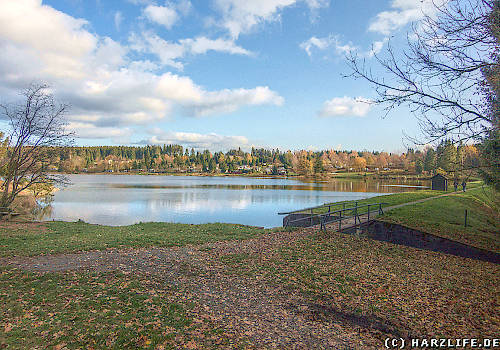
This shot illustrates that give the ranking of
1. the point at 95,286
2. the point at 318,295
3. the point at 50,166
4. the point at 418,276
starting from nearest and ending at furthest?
the point at 95,286 → the point at 318,295 → the point at 418,276 → the point at 50,166

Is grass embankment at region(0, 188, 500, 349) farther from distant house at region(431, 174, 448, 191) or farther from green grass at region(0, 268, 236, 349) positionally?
distant house at region(431, 174, 448, 191)

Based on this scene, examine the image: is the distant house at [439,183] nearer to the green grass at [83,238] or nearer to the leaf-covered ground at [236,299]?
the leaf-covered ground at [236,299]

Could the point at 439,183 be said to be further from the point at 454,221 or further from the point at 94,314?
the point at 94,314

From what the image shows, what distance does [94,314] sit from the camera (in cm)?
624

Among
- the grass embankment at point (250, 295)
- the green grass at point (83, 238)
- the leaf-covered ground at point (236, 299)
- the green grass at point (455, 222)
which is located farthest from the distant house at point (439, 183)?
the green grass at point (83, 238)

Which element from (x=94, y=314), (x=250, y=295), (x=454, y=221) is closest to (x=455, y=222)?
(x=454, y=221)

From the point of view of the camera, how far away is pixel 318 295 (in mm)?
8273

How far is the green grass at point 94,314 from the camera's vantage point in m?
5.36

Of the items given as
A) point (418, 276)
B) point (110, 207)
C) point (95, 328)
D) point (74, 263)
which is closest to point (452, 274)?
point (418, 276)

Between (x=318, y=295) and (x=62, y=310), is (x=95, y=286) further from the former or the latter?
(x=318, y=295)

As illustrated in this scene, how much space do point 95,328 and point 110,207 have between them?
104ft

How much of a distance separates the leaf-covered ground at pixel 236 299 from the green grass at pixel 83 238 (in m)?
1.05

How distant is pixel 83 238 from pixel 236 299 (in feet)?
31.5

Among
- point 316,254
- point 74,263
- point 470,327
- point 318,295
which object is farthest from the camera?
point 316,254
